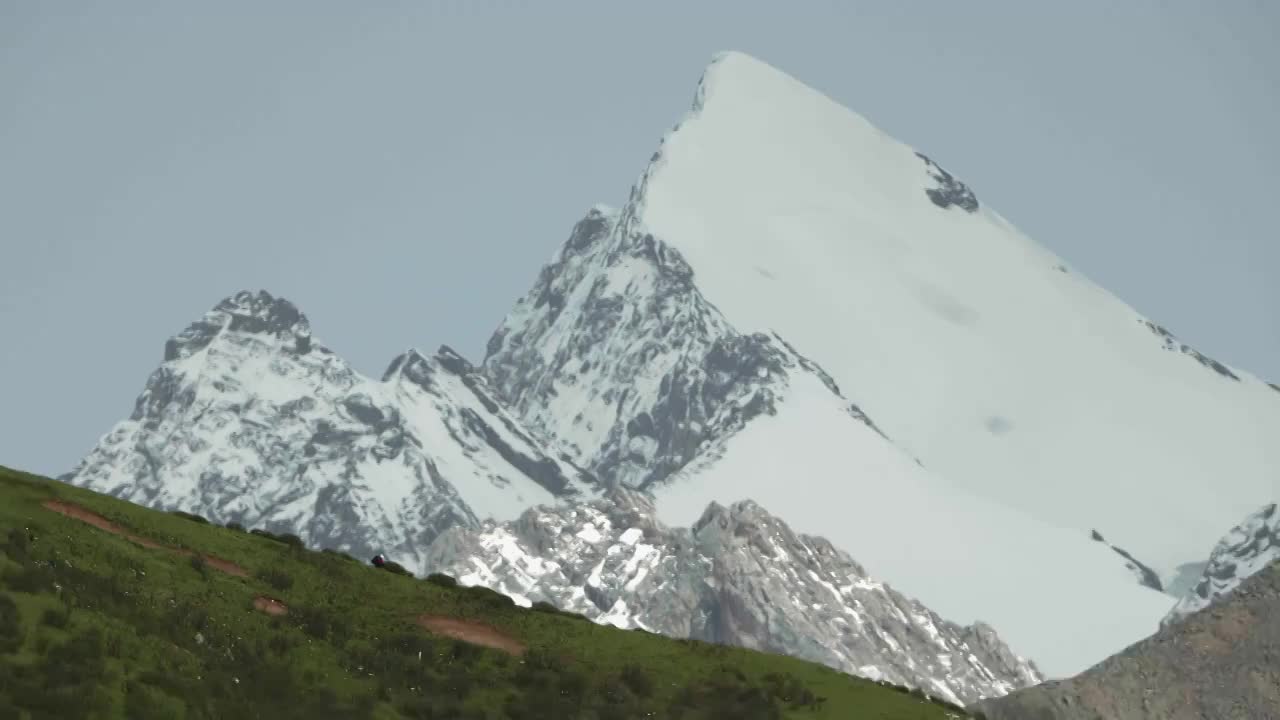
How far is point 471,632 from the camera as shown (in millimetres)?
93688

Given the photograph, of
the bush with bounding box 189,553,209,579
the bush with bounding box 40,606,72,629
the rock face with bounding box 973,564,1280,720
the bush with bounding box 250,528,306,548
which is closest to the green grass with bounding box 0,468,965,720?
the bush with bounding box 40,606,72,629

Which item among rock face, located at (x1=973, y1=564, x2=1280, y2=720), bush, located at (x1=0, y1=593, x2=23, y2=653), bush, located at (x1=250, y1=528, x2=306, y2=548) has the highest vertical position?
rock face, located at (x1=973, y1=564, x2=1280, y2=720)

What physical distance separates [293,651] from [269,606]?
5.24 m

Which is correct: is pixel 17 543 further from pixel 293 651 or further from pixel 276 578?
pixel 276 578

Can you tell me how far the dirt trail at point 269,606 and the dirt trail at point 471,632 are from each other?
522 centimetres

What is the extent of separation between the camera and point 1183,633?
130m

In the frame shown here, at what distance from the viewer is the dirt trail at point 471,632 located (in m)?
92.4

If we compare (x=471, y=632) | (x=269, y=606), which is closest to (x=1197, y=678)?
(x=471, y=632)

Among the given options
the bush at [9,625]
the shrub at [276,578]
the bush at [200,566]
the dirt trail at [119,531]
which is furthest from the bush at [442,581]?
the bush at [9,625]

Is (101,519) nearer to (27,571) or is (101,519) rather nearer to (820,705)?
(27,571)

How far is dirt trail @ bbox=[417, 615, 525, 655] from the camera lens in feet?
303

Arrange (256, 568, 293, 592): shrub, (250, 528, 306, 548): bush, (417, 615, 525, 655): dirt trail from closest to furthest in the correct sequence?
(417, 615, 525, 655): dirt trail, (256, 568, 293, 592): shrub, (250, 528, 306, 548): bush

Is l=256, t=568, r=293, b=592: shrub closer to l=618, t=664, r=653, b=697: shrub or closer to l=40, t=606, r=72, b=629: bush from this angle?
l=618, t=664, r=653, b=697: shrub

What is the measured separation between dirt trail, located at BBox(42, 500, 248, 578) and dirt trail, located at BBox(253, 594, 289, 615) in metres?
2.71
